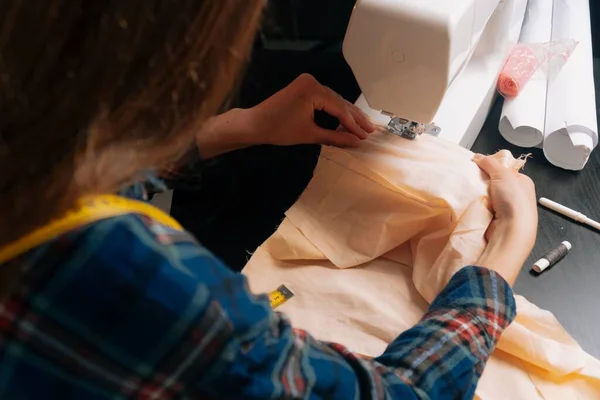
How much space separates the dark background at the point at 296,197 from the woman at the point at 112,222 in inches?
16.7

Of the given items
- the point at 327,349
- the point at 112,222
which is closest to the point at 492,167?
the point at 327,349

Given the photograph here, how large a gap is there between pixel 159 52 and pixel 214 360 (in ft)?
0.68

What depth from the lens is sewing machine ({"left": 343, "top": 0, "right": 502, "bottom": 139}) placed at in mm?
772

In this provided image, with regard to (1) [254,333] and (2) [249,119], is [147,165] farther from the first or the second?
(2) [249,119]

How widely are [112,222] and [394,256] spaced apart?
588mm

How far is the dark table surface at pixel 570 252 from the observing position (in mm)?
869

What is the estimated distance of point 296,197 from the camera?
1078mm

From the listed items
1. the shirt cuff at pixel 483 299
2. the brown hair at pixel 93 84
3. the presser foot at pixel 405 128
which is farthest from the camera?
the presser foot at pixel 405 128

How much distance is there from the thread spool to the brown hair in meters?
0.65

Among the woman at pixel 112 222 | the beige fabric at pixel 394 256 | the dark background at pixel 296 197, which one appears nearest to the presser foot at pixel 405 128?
the beige fabric at pixel 394 256

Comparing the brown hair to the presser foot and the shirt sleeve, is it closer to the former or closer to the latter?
the shirt sleeve

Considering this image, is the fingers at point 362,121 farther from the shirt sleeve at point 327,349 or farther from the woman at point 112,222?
the woman at point 112,222

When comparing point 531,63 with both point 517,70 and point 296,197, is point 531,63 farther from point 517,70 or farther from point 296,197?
point 296,197

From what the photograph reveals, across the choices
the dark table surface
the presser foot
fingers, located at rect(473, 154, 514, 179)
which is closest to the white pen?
the dark table surface
